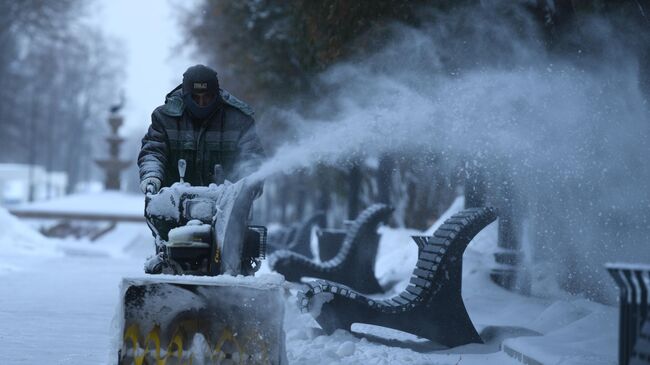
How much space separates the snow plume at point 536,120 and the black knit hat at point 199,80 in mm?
1067

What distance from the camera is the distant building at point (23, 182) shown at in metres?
58.4

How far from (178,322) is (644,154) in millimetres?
5288

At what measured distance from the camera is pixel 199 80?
6316 mm

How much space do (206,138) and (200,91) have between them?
0.38m

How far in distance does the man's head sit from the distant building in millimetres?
45190

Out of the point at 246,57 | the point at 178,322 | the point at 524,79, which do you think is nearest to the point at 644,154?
the point at 524,79

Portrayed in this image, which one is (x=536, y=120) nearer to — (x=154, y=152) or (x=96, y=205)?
(x=154, y=152)

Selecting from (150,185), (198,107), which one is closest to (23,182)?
(198,107)

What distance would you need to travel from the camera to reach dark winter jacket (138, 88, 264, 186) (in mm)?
6484

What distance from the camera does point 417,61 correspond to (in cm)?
1201

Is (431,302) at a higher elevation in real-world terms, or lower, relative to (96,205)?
lower

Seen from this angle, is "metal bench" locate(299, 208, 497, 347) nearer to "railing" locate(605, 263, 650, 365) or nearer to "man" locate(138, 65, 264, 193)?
"man" locate(138, 65, 264, 193)

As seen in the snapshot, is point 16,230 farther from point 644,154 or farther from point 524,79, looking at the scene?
point 644,154

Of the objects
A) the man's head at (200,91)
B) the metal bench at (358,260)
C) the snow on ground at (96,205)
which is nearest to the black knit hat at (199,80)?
the man's head at (200,91)
